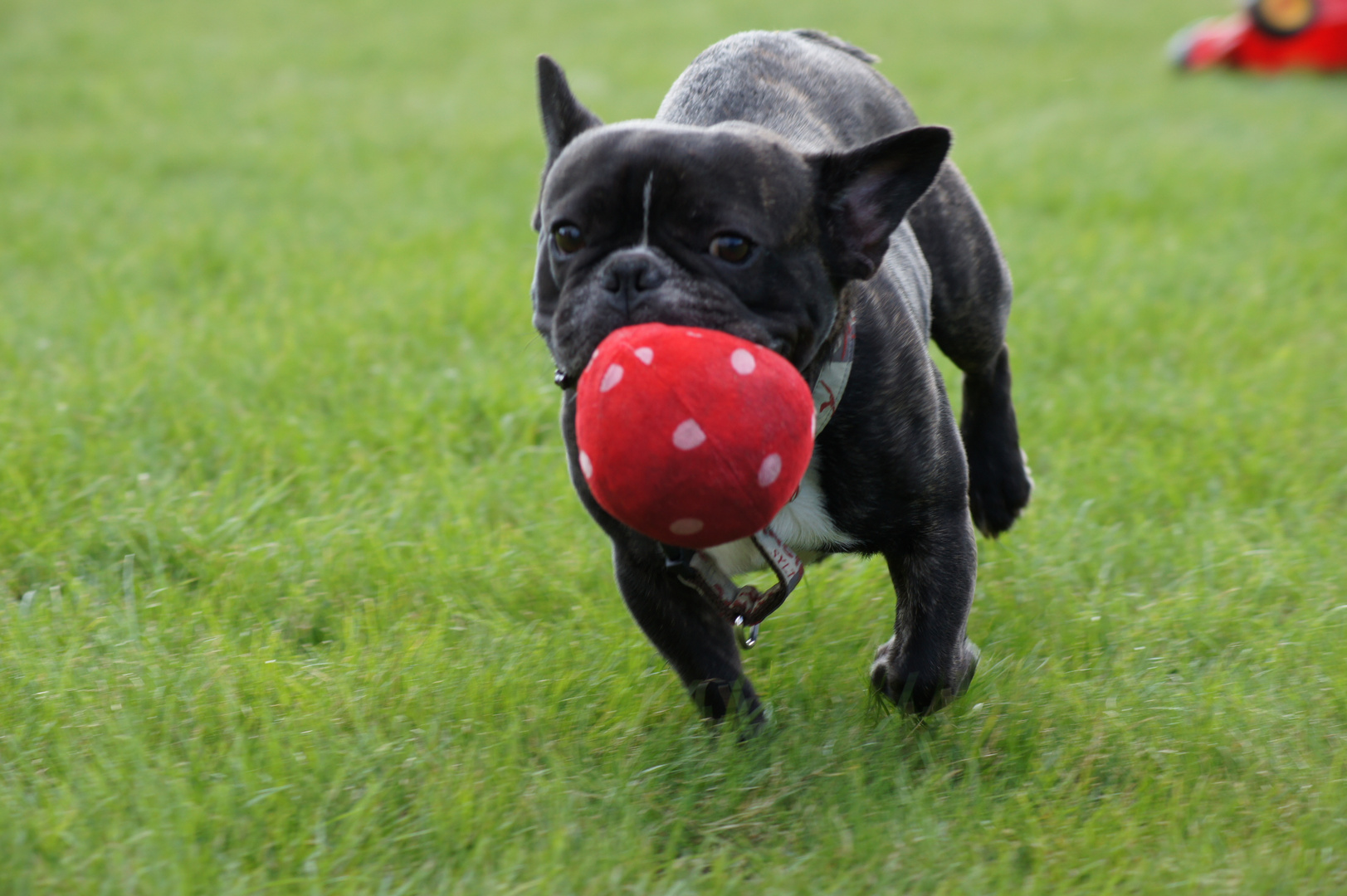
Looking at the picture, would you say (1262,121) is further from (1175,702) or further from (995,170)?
(1175,702)

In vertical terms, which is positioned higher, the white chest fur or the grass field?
the white chest fur

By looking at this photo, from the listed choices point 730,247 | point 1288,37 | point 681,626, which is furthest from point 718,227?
point 1288,37

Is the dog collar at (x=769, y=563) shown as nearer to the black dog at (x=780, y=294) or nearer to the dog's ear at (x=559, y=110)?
the black dog at (x=780, y=294)

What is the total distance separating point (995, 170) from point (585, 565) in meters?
5.98

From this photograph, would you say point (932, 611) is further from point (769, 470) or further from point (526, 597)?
point (526, 597)

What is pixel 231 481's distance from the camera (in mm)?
4473

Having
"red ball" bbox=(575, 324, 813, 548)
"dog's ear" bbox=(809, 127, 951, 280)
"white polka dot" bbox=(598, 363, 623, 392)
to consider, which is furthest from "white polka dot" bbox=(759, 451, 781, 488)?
"dog's ear" bbox=(809, 127, 951, 280)

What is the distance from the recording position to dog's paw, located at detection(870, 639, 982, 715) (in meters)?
3.14

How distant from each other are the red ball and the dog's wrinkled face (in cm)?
21

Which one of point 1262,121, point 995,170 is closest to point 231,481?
point 995,170

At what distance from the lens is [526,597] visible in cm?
388

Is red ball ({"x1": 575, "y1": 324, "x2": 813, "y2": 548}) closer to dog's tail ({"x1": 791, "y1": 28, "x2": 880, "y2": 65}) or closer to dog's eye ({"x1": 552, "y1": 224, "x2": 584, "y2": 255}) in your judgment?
dog's eye ({"x1": 552, "y1": 224, "x2": 584, "y2": 255})

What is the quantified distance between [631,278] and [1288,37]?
12.7m

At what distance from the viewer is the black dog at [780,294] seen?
108 inches
